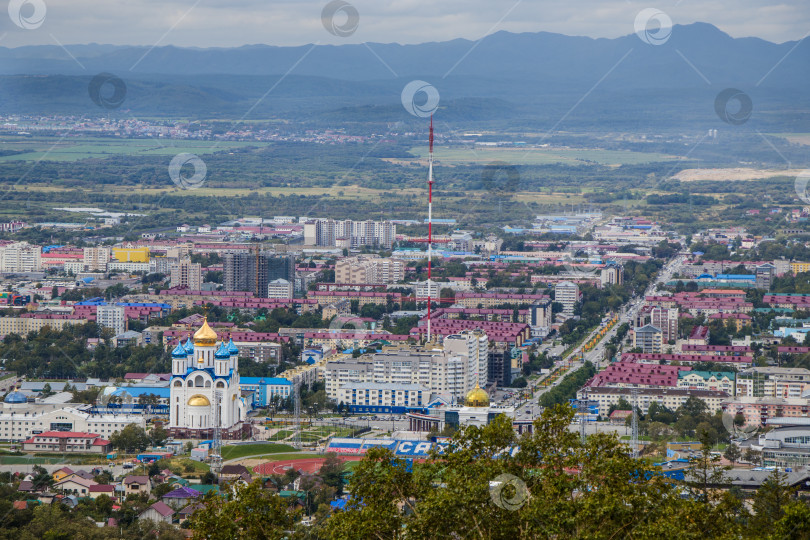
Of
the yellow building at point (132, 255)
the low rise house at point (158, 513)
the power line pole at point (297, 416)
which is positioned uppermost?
the yellow building at point (132, 255)

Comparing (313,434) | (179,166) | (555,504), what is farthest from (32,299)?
(179,166)

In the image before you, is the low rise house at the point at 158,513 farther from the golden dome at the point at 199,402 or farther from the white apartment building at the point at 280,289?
the white apartment building at the point at 280,289

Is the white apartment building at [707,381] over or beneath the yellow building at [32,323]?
beneath

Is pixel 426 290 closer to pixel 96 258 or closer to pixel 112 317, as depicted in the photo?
pixel 112 317

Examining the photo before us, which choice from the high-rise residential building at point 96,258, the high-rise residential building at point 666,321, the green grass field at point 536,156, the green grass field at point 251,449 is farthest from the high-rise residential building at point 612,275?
the green grass field at point 536,156

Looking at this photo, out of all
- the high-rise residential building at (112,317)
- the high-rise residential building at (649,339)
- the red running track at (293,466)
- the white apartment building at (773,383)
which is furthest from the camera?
the high-rise residential building at (112,317)

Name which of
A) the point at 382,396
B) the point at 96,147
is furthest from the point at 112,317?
the point at 96,147

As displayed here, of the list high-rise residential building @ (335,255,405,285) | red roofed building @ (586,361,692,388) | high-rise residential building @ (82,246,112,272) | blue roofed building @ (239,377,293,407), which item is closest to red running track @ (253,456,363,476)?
blue roofed building @ (239,377,293,407)

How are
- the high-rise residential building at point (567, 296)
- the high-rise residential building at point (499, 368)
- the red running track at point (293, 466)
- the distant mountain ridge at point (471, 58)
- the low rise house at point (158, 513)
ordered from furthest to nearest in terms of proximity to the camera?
the distant mountain ridge at point (471, 58), the high-rise residential building at point (567, 296), the high-rise residential building at point (499, 368), the red running track at point (293, 466), the low rise house at point (158, 513)
